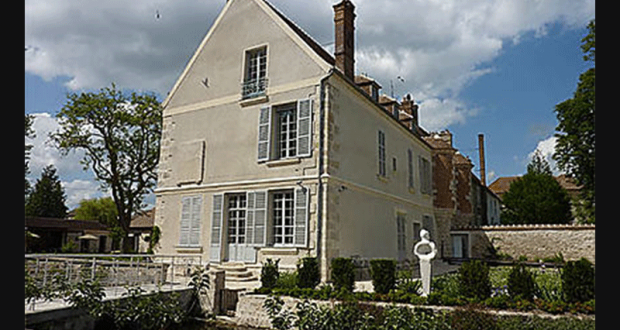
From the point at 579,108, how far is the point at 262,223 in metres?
16.1

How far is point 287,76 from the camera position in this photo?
13320 millimetres

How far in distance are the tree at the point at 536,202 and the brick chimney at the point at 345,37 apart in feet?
64.7

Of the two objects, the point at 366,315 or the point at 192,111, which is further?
the point at 192,111

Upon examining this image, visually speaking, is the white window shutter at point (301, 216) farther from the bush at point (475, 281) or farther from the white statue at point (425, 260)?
the bush at point (475, 281)

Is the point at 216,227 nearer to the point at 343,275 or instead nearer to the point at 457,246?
the point at 343,275

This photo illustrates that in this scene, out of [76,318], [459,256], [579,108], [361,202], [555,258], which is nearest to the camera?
[76,318]

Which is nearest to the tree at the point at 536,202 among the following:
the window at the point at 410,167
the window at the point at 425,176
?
the window at the point at 425,176

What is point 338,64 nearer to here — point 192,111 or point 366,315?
point 192,111

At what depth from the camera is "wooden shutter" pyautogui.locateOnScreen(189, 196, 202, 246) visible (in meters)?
14.1

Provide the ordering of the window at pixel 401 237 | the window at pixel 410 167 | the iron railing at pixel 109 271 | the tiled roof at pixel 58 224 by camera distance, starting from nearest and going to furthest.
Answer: the iron railing at pixel 109 271 → the window at pixel 401 237 → the window at pixel 410 167 → the tiled roof at pixel 58 224

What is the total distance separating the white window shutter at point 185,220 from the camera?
14.3m

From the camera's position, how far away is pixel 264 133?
1329cm

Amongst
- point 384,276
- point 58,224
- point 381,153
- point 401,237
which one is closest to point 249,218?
point 384,276

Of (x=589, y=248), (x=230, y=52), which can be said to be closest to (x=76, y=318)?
(x=230, y=52)
